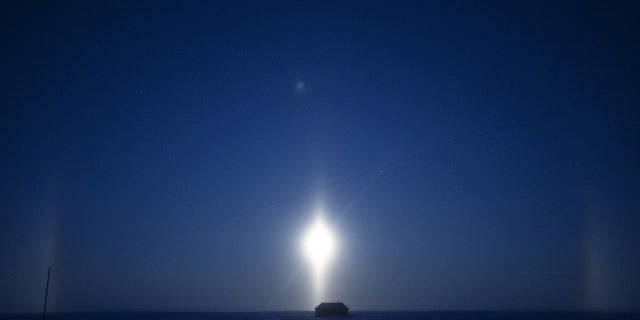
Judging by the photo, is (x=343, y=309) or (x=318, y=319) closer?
(x=343, y=309)

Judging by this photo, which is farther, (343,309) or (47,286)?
(343,309)

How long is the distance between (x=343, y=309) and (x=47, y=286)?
80239 millimetres

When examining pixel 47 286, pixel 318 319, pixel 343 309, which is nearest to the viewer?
pixel 47 286

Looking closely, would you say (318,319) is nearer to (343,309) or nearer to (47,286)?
(343,309)

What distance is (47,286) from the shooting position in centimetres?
3111

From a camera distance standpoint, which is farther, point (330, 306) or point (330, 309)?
point (330, 306)

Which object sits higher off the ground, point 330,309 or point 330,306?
point 330,306

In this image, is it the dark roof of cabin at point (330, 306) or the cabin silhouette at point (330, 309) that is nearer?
the cabin silhouette at point (330, 309)

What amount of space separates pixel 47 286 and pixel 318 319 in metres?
91.2

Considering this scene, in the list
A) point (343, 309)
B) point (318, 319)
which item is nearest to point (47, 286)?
point (343, 309)

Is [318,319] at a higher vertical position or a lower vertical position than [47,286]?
lower

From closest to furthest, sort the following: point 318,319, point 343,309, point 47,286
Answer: point 47,286 → point 343,309 → point 318,319

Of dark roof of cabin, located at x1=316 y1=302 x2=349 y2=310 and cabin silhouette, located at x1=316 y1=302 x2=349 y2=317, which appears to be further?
dark roof of cabin, located at x1=316 y1=302 x2=349 y2=310

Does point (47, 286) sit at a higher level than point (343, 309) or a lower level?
higher
